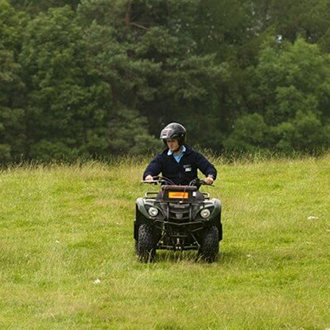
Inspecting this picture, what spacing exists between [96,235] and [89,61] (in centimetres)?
3972

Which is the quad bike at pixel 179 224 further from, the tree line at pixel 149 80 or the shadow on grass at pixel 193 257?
the tree line at pixel 149 80

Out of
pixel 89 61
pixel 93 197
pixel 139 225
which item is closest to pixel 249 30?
pixel 89 61

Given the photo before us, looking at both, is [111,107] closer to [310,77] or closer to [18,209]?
[310,77]

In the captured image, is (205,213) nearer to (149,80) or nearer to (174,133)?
(174,133)

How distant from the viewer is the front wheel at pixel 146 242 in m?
12.5

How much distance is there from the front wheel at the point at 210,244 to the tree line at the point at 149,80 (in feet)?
117

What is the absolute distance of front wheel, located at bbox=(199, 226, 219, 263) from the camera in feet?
40.8

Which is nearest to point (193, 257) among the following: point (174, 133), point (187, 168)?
point (187, 168)

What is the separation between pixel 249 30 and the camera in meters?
66.5

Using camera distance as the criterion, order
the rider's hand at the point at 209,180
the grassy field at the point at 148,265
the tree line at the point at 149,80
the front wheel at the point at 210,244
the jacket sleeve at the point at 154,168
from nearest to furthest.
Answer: the grassy field at the point at 148,265, the front wheel at the point at 210,244, the rider's hand at the point at 209,180, the jacket sleeve at the point at 154,168, the tree line at the point at 149,80

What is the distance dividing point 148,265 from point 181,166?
55.8 inches

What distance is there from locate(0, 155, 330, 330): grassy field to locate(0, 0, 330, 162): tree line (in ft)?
94.1

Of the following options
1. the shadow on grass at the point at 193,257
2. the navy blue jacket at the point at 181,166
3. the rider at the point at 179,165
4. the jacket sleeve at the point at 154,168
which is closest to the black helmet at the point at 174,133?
the rider at the point at 179,165

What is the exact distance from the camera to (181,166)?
1298 cm
